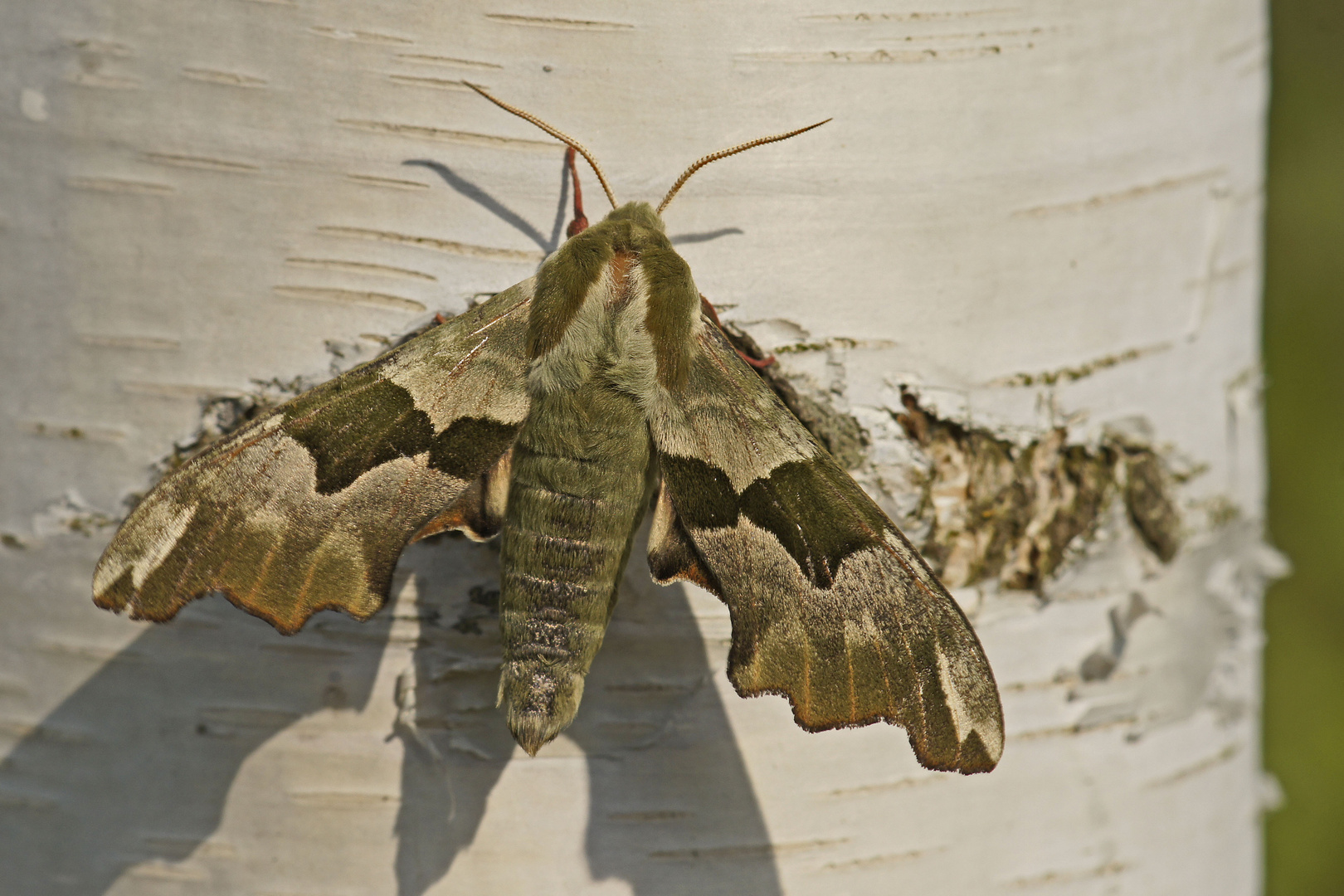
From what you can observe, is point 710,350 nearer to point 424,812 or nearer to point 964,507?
point 964,507

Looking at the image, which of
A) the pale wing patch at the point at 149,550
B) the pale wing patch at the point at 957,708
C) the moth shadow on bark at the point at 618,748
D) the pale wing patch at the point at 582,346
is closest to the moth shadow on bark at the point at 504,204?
the pale wing patch at the point at 582,346

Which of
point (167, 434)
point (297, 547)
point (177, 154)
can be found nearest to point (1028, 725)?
point (297, 547)

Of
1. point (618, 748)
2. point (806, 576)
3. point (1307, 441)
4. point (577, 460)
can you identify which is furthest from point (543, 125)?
point (1307, 441)

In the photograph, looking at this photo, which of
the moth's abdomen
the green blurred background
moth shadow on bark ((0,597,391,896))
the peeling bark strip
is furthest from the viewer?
Result: the green blurred background

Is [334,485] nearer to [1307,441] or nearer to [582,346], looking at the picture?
[582,346]

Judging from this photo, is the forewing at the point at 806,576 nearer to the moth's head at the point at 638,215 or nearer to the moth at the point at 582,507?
the moth at the point at 582,507

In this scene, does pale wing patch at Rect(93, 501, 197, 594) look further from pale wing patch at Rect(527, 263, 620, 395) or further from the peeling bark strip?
the peeling bark strip

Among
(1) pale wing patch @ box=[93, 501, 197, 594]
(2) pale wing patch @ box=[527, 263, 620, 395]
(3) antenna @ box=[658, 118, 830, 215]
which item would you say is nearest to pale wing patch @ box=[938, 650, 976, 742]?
(2) pale wing patch @ box=[527, 263, 620, 395]
